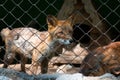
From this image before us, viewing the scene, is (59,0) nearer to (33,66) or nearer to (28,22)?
(28,22)

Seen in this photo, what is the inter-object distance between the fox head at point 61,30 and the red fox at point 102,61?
1.27 m

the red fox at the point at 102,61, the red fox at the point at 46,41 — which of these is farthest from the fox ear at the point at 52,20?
the red fox at the point at 102,61

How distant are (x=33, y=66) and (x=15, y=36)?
1178 mm

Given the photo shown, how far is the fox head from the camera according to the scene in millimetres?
7570

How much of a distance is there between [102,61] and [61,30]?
1681 mm

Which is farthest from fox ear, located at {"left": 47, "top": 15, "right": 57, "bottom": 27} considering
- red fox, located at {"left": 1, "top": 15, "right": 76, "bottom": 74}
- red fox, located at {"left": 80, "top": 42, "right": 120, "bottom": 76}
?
red fox, located at {"left": 80, "top": 42, "right": 120, "bottom": 76}

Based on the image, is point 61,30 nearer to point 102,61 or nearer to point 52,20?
point 52,20

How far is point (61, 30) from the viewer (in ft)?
25.2

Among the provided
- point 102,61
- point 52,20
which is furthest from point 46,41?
point 102,61

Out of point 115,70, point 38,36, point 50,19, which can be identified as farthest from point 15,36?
point 115,70

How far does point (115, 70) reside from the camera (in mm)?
5707

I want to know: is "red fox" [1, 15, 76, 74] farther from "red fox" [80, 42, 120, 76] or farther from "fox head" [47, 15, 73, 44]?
"red fox" [80, 42, 120, 76]

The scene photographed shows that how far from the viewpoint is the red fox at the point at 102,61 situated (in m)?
6.04

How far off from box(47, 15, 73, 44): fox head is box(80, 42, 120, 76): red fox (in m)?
1.27
